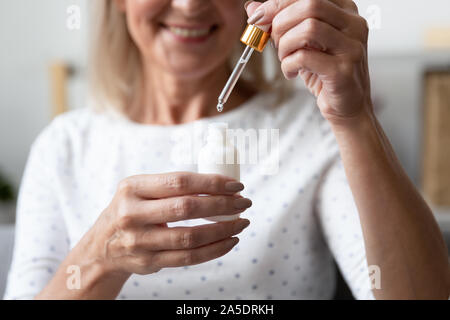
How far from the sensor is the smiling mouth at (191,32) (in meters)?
0.56

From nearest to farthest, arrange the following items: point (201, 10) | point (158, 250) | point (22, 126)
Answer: point (158, 250)
point (201, 10)
point (22, 126)

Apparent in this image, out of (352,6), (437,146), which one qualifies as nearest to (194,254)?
(352,6)

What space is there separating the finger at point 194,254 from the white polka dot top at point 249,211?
8cm

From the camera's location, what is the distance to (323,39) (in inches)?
13.5

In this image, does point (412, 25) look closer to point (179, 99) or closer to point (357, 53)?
point (179, 99)

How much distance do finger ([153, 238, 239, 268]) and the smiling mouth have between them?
0.27m

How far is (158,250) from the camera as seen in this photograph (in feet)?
1.32

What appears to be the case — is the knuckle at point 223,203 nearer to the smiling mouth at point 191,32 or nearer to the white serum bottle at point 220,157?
the white serum bottle at point 220,157

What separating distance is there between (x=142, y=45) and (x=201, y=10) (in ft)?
0.34

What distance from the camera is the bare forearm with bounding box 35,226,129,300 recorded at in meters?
0.46

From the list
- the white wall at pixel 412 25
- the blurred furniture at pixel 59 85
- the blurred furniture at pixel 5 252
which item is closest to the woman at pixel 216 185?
the blurred furniture at pixel 5 252

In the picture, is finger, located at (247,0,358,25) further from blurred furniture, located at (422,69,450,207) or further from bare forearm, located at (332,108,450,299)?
blurred furniture, located at (422,69,450,207)

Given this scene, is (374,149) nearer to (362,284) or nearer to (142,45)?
(362,284)

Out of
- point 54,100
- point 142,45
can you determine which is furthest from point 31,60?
point 142,45
